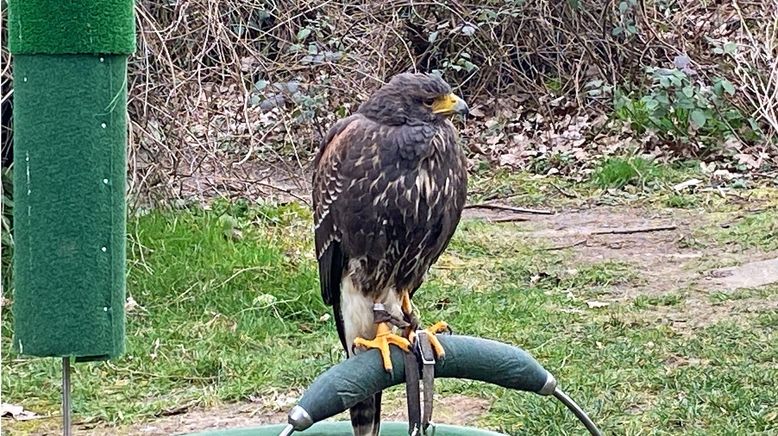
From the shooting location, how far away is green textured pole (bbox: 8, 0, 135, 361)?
8.92 feet

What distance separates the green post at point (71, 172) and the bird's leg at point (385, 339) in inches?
23.3

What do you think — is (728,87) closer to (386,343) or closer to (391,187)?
(391,187)

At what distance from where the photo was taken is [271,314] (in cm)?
572

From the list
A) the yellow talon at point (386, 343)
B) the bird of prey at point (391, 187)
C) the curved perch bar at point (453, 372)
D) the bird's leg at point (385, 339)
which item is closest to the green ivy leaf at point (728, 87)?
the bird of prey at point (391, 187)

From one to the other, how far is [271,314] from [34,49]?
10.2 ft

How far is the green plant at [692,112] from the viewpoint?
9180mm

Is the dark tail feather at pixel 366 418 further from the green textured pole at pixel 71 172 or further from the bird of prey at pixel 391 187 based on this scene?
the green textured pole at pixel 71 172

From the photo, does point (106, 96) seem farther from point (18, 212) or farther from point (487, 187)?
point (487, 187)

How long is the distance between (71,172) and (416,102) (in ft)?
3.61

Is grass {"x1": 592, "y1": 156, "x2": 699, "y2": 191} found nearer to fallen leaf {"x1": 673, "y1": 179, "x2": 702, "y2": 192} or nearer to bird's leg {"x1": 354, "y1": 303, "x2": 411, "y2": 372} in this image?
fallen leaf {"x1": 673, "y1": 179, "x2": 702, "y2": 192}

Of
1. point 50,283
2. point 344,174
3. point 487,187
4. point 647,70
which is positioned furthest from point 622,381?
point 647,70

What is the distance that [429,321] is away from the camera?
5.68 metres

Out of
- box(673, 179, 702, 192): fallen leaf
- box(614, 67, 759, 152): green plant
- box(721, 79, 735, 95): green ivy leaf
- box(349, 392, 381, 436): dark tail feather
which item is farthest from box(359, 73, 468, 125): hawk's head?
box(721, 79, 735, 95): green ivy leaf

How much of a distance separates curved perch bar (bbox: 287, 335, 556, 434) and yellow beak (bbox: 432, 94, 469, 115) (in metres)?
1.02
